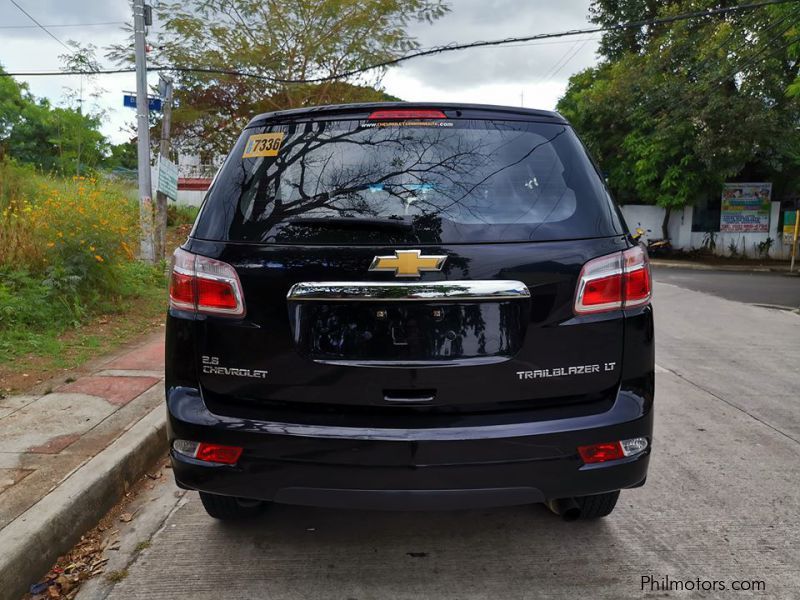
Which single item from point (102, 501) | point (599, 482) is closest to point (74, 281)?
point (102, 501)

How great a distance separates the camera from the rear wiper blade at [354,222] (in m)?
2.22

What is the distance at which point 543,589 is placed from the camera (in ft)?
8.10

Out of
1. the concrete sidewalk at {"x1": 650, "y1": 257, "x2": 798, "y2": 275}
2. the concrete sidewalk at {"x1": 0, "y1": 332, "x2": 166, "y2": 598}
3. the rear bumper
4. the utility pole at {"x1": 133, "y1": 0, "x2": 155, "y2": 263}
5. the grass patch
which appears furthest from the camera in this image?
the concrete sidewalk at {"x1": 650, "y1": 257, "x2": 798, "y2": 275}

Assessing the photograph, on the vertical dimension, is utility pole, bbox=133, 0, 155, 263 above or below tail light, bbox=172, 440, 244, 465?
above

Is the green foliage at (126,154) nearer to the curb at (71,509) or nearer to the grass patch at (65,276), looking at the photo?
the grass patch at (65,276)

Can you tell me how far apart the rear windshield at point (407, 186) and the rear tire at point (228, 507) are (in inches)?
47.6

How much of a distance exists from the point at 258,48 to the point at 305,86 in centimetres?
189

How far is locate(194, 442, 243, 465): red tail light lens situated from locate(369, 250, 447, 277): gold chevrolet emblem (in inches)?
32.1

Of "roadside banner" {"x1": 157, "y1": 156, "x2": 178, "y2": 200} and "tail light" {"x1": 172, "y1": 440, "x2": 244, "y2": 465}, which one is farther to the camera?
"roadside banner" {"x1": 157, "y1": 156, "x2": 178, "y2": 200}

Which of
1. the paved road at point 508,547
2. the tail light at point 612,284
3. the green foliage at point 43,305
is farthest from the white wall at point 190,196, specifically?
the tail light at point 612,284

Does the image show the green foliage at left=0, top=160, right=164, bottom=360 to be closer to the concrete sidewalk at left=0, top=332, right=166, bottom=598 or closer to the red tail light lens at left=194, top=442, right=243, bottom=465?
the concrete sidewalk at left=0, top=332, right=166, bottom=598

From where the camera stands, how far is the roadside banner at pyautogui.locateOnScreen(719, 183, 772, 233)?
23.2 meters

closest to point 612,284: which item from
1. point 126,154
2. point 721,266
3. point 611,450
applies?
point 611,450
